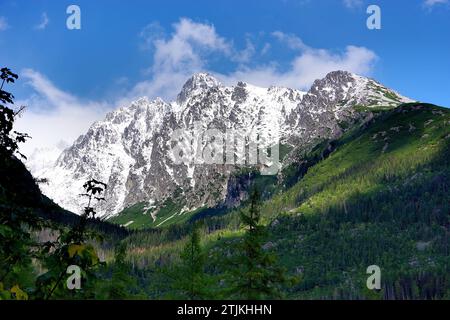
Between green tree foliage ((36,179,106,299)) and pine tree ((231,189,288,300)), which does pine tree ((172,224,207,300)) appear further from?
green tree foliage ((36,179,106,299))

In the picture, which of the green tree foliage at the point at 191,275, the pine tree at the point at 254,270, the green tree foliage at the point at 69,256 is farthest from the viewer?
the green tree foliage at the point at 191,275

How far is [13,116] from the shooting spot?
16891 millimetres

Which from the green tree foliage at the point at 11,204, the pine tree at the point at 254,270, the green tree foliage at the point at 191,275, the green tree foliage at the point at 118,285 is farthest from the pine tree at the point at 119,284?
the green tree foliage at the point at 11,204

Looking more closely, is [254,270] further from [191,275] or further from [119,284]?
[119,284]

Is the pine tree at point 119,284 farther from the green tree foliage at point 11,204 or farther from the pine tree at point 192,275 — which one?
the green tree foliage at point 11,204

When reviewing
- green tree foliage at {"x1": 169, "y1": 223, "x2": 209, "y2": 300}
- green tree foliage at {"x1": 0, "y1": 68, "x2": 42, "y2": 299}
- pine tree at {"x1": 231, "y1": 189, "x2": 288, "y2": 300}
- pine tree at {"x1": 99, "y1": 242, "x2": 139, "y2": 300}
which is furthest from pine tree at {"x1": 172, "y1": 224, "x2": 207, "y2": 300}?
green tree foliage at {"x1": 0, "y1": 68, "x2": 42, "y2": 299}

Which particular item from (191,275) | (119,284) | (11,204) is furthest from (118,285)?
(11,204)

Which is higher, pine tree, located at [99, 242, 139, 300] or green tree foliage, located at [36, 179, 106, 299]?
green tree foliage, located at [36, 179, 106, 299]

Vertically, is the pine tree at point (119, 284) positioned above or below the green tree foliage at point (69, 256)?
below

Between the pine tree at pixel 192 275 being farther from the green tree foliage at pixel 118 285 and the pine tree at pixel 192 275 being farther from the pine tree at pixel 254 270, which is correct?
the pine tree at pixel 254 270

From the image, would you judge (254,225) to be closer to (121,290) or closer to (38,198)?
(121,290)

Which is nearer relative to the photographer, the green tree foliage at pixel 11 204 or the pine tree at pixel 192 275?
the green tree foliage at pixel 11 204

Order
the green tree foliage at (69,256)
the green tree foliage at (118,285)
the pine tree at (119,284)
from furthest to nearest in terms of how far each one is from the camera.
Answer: the pine tree at (119,284), the green tree foliage at (118,285), the green tree foliage at (69,256)

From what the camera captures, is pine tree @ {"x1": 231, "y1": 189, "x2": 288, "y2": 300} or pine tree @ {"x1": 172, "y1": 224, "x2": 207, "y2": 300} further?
pine tree @ {"x1": 172, "y1": 224, "x2": 207, "y2": 300}
